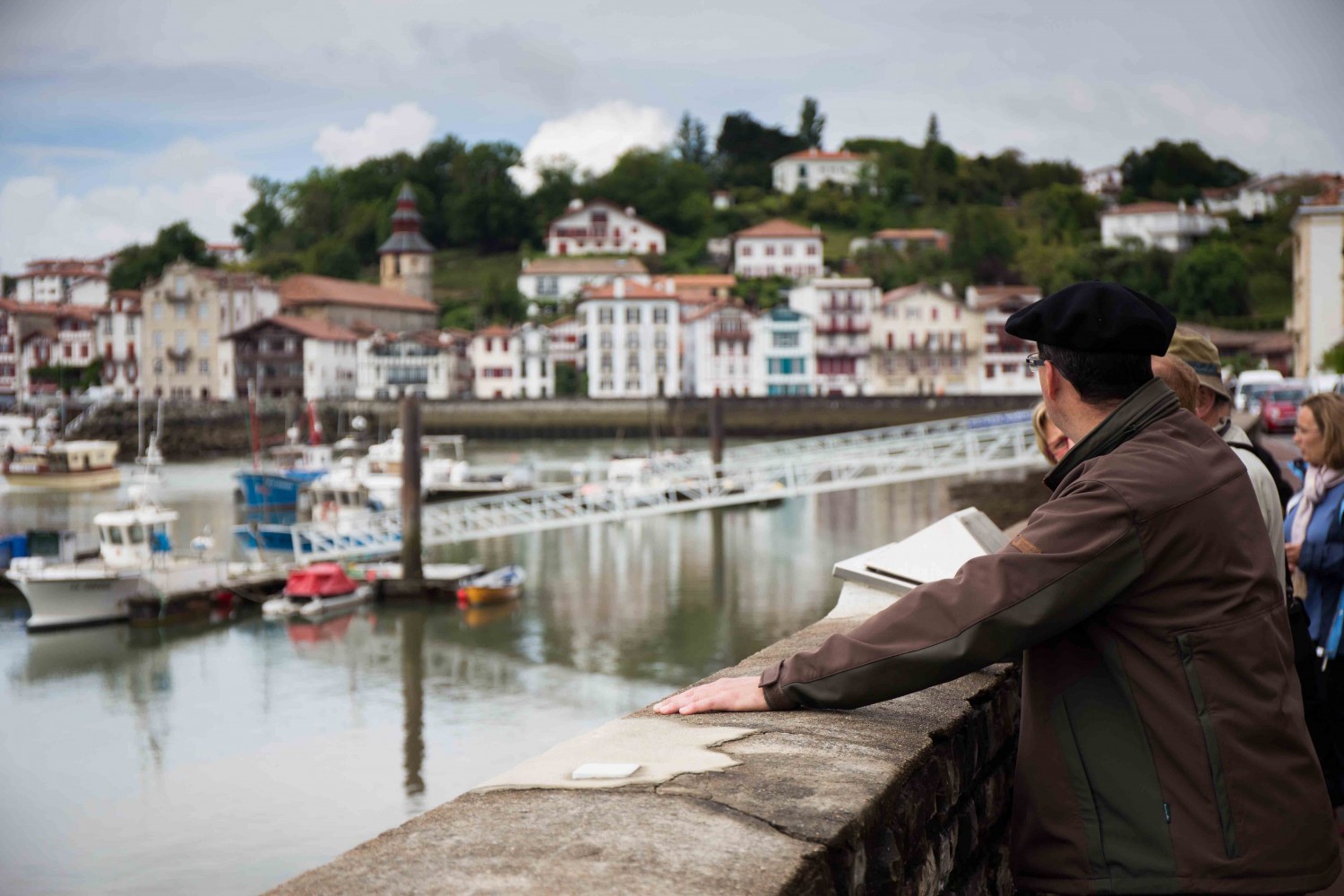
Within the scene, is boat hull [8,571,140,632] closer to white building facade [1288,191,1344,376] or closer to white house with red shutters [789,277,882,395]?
white building facade [1288,191,1344,376]

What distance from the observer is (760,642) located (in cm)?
1897

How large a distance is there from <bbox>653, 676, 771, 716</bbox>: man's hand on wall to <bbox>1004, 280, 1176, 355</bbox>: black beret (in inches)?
31.3

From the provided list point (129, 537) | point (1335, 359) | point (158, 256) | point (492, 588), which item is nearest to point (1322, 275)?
point (1335, 359)

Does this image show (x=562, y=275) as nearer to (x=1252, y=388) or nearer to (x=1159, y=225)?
(x=1159, y=225)

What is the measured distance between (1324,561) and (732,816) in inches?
125

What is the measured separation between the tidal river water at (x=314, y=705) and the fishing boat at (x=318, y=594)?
0.51 meters

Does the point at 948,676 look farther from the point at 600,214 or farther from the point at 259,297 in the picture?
the point at 600,214

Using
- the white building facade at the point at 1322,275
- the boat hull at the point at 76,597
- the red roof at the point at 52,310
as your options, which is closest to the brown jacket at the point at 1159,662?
the boat hull at the point at 76,597

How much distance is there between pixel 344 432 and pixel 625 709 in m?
63.2

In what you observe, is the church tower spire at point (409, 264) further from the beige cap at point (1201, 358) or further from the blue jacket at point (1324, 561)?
the beige cap at point (1201, 358)

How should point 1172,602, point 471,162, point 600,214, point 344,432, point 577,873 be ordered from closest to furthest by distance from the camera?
point 577,873 < point 1172,602 < point 344,432 < point 600,214 < point 471,162

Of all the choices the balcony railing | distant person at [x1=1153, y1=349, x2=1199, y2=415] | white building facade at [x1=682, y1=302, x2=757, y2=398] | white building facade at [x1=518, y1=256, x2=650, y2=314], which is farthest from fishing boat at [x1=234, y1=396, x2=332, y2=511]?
white building facade at [x1=518, y1=256, x2=650, y2=314]

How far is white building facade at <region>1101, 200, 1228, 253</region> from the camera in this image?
10166 cm

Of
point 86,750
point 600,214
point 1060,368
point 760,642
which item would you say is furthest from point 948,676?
point 600,214
